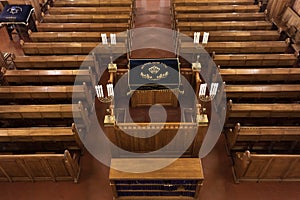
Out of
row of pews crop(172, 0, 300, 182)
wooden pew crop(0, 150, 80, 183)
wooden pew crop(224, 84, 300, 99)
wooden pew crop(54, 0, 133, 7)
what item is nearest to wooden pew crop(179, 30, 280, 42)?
row of pews crop(172, 0, 300, 182)

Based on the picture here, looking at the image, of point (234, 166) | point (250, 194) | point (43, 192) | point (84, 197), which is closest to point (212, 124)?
point (234, 166)

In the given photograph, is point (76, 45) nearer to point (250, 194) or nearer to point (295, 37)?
point (250, 194)

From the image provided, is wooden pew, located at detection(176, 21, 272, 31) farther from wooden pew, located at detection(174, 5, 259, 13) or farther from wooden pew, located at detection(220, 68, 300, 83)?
wooden pew, located at detection(220, 68, 300, 83)

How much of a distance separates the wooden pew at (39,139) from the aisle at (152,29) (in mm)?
Answer: 3294

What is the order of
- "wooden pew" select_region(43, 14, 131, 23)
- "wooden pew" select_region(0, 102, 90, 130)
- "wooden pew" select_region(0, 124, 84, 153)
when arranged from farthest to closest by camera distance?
"wooden pew" select_region(43, 14, 131, 23) < "wooden pew" select_region(0, 102, 90, 130) < "wooden pew" select_region(0, 124, 84, 153)

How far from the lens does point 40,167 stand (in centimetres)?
392

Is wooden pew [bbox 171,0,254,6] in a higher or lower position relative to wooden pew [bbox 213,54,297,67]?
higher

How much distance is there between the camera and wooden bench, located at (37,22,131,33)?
6.48 meters

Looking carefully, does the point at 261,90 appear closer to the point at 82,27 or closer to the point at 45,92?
the point at 45,92

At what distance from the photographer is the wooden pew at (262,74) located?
506 cm

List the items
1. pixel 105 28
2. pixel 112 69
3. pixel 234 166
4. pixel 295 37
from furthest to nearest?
pixel 295 37 < pixel 105 28 < pixel 112 69 < pixel 234 166

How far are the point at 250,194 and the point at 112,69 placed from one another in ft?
10.7

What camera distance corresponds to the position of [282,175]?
160 inches

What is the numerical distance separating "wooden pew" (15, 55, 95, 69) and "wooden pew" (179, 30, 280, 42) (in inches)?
95.6
